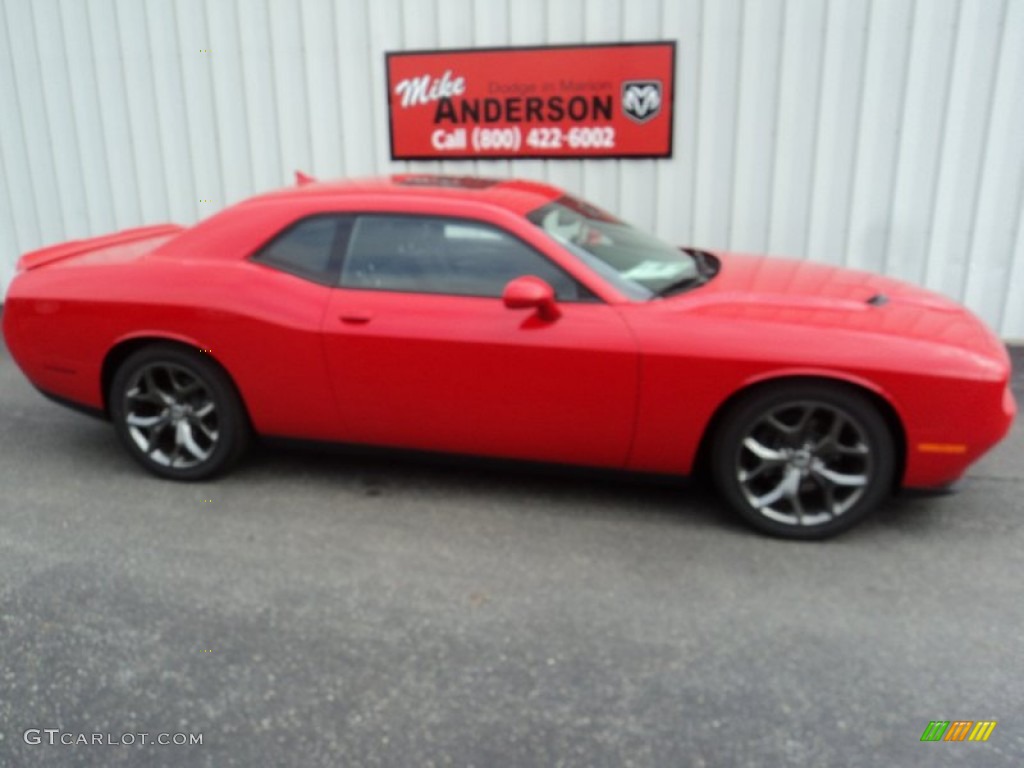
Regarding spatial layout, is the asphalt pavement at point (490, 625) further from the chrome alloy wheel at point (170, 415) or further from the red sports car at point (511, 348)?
the red sports car at point (511, 348)

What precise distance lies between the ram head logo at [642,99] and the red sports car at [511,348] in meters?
2.30

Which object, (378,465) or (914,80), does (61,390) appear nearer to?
(378,465)

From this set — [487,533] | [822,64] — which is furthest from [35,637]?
[822,64]

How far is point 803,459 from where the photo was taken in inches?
143

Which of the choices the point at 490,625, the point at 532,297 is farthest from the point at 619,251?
the point at 490,625

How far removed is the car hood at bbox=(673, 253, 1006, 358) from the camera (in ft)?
11.7

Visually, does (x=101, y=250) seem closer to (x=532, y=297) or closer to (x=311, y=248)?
(x=311, y=248)

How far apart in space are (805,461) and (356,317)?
2.08 metres

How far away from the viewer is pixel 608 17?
20.9 feet

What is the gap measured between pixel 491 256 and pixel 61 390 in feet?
7.99

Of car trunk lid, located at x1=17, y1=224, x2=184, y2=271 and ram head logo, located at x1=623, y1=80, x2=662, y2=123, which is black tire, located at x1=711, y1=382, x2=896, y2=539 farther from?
ram head logo, located at x1=623, y1=80, x2=662, y2=123

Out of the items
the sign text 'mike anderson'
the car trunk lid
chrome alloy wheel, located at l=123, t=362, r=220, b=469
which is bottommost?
chrome alloy wheel, located at l=123, t=362, r=220, b=469

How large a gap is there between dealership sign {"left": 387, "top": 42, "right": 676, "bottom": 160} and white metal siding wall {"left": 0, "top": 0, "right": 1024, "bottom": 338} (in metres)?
0.11

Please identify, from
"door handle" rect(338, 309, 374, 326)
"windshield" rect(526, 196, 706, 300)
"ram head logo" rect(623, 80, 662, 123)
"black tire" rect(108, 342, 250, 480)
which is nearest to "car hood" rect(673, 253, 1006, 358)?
"windshield" rect(526, 196, 706, 300)
